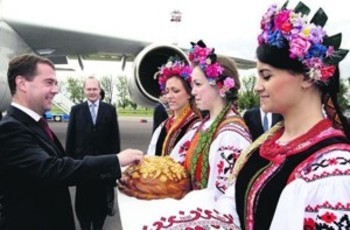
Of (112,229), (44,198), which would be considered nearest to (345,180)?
(44,198)

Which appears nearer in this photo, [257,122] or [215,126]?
[215,126]

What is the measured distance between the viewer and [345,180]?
4.49 ft

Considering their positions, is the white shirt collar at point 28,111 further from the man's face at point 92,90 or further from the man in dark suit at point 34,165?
the man's face at point 92,90

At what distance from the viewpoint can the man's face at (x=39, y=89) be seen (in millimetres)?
2340

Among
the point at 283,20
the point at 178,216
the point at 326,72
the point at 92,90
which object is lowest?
the point at 92,90

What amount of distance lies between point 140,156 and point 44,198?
1.58 ft

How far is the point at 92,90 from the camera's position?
5574 mm

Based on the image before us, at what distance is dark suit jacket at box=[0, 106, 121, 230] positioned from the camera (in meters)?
2.19

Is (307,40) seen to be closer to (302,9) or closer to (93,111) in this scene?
(302,9)

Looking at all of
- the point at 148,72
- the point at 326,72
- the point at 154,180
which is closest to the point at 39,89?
the point at 154,180

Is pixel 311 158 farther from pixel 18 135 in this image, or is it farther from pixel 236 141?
pixel 18 135

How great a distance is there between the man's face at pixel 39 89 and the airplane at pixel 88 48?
6113 millimetres

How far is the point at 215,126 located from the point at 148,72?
696cm

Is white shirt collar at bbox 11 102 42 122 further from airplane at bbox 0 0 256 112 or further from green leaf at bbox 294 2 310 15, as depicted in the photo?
airplane at bbox 0 0 256 112
